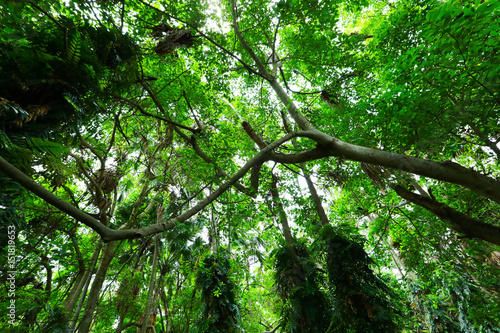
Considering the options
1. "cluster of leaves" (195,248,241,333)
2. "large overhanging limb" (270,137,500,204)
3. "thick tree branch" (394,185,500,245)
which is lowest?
"cluster of leaves" (195,248,241,333)

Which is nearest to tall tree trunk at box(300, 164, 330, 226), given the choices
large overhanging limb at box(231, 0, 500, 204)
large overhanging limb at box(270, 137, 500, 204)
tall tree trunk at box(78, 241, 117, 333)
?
large overhanging limb at box(231, 0, 500, 204)

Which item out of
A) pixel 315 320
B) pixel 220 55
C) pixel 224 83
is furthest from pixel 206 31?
pixel 315 320

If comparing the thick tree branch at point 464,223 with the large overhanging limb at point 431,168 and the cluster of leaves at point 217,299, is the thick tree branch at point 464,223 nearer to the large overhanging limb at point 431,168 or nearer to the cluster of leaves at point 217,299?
the large overhanging limb at point 431,168

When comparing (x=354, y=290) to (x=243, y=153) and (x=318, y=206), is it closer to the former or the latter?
(x=318, y=206)

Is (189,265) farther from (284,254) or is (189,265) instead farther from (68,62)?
(68,62)

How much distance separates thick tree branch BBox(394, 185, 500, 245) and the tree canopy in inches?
0.7

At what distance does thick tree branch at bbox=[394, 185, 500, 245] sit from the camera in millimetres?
2572

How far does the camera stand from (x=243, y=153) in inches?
275

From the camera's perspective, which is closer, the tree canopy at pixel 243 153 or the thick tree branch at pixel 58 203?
the thick tree branch at pixel 58 203

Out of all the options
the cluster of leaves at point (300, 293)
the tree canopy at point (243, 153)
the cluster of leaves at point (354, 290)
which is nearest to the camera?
the tree canopy at point (243, 153)

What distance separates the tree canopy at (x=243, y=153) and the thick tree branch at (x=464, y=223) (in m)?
0.02

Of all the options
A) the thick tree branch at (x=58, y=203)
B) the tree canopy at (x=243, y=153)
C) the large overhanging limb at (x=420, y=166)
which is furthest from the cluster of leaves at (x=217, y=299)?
the thick tree branch at (x=58, y=203)

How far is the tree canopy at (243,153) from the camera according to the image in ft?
6.63

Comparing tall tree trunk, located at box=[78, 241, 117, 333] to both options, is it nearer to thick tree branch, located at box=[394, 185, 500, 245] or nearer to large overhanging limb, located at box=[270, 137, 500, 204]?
large overhanging limb, located at box=[270, 137, 500, 204]
